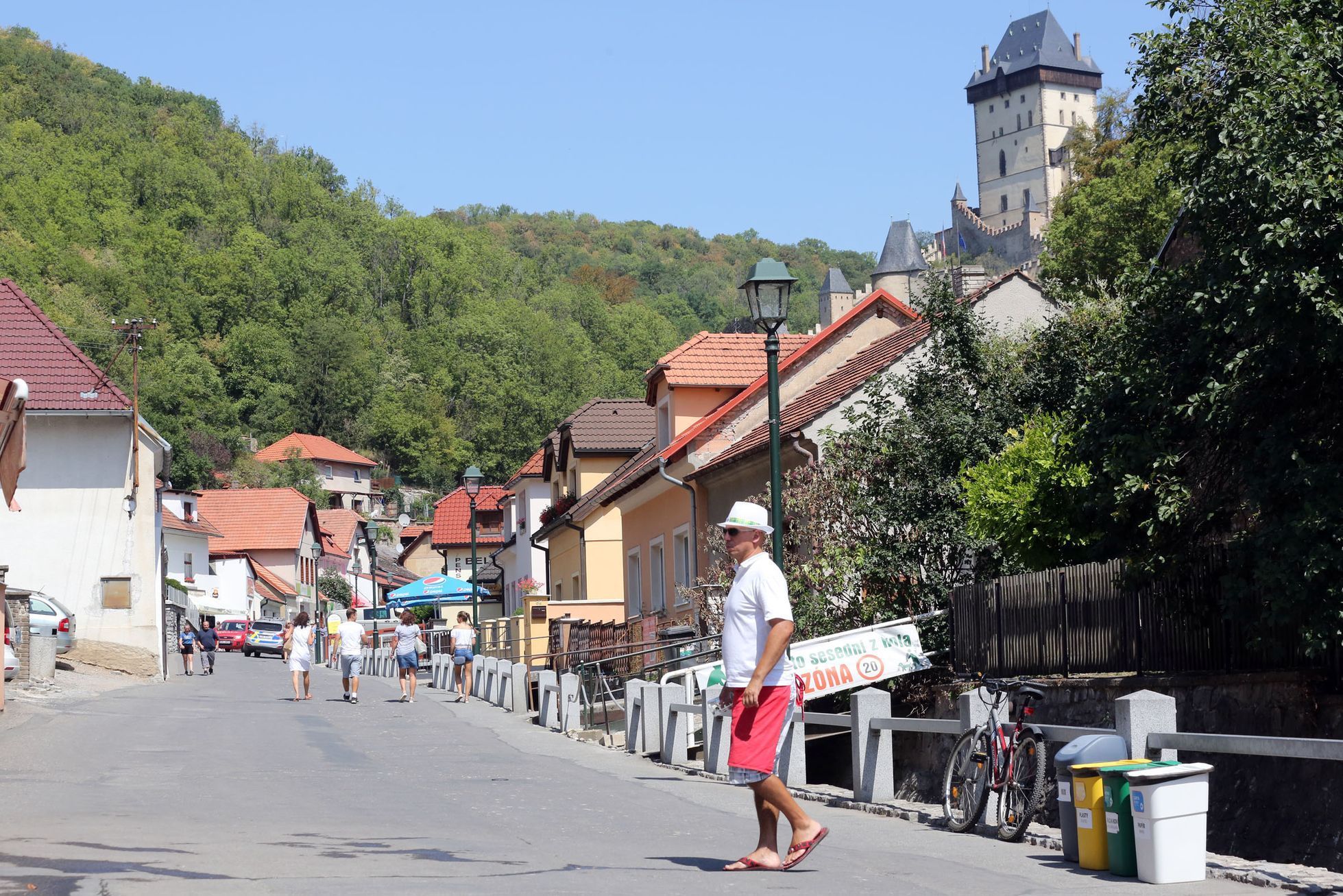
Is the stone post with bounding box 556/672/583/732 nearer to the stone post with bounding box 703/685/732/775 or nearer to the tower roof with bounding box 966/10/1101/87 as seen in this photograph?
the stone post with bounding box 703/685/732/775

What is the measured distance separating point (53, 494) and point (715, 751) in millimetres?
26273

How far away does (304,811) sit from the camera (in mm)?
10977

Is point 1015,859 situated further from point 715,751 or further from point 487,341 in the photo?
point 487,341

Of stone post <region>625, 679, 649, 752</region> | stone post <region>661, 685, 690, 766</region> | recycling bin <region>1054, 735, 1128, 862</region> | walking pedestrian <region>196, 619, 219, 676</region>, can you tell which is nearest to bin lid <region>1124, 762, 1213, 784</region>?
recycling bin <region>1054, 735, 1128, 862</region>

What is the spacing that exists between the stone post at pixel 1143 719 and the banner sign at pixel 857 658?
6839 mm

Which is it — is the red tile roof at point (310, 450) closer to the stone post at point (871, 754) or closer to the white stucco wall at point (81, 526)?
the white stucco wall at point (81, 526)

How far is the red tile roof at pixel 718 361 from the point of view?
30594 millimetres

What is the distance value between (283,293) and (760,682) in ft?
382

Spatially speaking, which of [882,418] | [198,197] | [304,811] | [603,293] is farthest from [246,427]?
[304,811]

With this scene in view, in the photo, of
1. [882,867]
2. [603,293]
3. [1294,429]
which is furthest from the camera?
[603,293]

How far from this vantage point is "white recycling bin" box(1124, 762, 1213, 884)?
809cm

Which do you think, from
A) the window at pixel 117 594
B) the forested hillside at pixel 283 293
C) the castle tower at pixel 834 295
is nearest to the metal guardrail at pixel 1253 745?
the window at pixel 117 594

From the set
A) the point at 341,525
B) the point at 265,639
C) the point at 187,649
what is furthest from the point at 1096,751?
the point at 341,525

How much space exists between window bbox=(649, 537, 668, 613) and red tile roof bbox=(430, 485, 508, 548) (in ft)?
135
